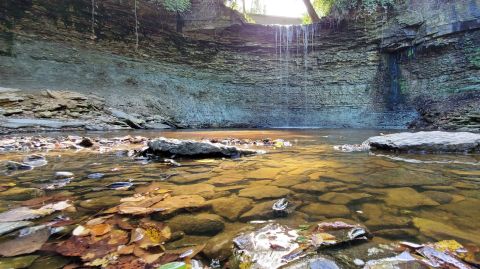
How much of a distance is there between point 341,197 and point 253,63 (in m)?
15.5

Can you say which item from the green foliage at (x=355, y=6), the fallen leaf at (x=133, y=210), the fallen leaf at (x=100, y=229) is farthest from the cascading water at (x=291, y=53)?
the fallen leaf at (x=100, y=229)

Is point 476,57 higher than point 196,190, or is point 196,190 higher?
point 476,57

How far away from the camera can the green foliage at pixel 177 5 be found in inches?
570

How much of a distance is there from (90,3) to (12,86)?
5.44 metres

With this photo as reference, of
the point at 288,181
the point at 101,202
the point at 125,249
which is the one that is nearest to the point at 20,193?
the point at 101,202

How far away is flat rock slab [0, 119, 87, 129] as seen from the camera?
7.47m

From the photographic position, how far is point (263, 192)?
1755mm

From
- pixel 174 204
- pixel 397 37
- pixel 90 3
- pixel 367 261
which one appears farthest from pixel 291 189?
pixel 397 37

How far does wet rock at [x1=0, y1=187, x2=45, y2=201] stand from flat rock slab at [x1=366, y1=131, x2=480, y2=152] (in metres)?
3.66

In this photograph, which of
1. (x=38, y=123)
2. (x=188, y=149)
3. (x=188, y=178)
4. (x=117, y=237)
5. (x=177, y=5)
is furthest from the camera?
(x=177, y=5)

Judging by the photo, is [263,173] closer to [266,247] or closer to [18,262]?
[266,247]

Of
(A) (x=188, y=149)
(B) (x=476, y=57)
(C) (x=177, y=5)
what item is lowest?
(A) (x=188, y=149)

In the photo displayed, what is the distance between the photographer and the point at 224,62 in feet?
52.9

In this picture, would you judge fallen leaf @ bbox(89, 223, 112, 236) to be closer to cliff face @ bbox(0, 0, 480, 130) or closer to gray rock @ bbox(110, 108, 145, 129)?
gray rock @ bbox(110, 108, 145, 129)
